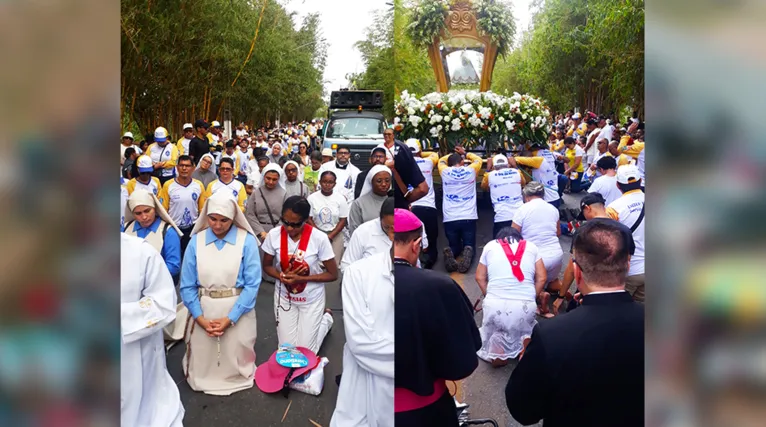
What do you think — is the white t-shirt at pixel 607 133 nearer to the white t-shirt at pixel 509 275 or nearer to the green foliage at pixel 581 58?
the green foliage at pixel 581 58

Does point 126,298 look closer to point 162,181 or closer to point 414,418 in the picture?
point 162,181

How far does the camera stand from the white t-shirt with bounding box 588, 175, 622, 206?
1763 mm

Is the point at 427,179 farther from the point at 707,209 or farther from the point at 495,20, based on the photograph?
the point at 707,209

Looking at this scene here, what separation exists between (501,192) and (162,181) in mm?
1107

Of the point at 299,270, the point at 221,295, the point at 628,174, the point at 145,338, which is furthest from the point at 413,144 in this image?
the point at 145,338

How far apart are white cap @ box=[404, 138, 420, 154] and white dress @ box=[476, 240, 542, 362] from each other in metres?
0.41

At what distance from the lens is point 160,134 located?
5.59 ft

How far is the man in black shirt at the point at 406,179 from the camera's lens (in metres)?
1.92

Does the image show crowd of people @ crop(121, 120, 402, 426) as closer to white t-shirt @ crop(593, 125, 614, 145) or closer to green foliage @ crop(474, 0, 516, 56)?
green foliage @ crop(474, 0, 516, 56)

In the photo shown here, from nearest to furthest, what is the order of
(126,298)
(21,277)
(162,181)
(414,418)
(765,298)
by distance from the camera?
(21,277), (765,298), (126,298), (162,181), (414,418)

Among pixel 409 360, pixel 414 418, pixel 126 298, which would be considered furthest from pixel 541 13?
pixel 126 298

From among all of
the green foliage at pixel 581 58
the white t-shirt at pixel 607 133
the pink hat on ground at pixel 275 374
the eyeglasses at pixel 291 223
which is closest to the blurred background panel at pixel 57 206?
the pink hat on ground at pixel 275 374

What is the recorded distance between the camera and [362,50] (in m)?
2.01

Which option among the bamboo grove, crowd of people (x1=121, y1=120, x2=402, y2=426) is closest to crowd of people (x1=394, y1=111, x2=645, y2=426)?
crowd of people (x1=121, y1=120, x2=402, y2=426)
